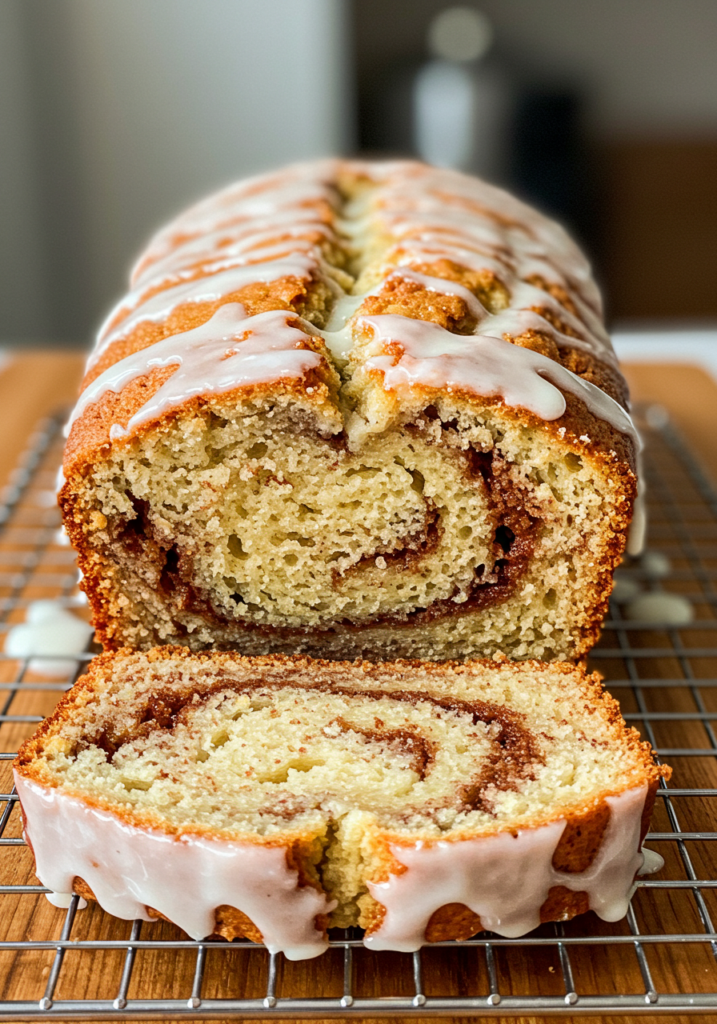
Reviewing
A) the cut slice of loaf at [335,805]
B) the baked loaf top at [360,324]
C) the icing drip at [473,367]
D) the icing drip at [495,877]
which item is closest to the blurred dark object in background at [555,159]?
the baked loaf top at [360,324]

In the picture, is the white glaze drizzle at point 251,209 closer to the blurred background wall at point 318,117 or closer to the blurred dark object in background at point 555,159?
the blurred background wall at point 318,117

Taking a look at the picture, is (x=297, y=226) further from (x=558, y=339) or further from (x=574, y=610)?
(x=574, y=610)

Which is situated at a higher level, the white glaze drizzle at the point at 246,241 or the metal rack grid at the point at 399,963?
the white glaze drizzle at the point at 246,241

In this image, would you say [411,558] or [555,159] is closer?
[411,558]

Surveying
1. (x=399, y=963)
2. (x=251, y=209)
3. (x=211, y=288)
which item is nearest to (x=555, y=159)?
(x=251, y=209)

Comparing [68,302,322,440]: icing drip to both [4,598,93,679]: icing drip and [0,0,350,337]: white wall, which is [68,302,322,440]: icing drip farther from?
[0,0,350,337]: white wall

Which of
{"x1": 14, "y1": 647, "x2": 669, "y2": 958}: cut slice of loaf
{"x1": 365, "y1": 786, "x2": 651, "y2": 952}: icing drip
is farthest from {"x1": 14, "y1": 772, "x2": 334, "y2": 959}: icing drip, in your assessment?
{"x1": 365, "y1": 786, "x2": 651, "y2": 952}: icing drip

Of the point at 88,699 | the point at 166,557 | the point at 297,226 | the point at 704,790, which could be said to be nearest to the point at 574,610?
the point at 704,790

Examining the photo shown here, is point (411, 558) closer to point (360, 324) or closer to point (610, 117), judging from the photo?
point (360, 324)
